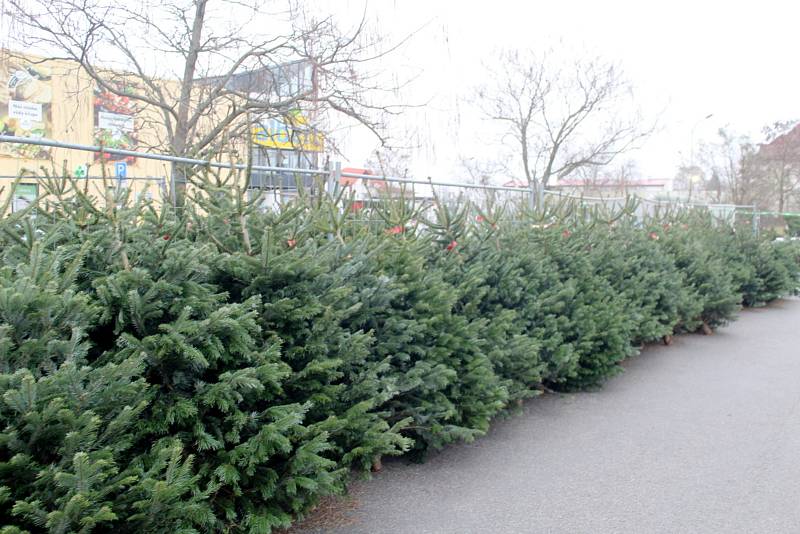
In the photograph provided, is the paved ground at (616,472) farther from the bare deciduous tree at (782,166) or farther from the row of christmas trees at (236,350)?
the bare deciduous tree at (782,166)

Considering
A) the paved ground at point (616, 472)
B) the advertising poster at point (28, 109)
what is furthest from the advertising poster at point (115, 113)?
the paved ground at point (616, 472)

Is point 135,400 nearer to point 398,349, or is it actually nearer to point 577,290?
point 398,349

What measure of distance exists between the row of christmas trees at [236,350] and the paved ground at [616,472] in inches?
11.9

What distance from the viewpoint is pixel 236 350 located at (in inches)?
119

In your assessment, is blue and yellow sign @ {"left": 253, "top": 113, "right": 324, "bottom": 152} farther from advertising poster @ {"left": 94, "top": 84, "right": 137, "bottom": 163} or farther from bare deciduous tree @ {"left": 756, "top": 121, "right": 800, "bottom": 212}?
bare deciduous tree @ {"left": 756, "top": 121, "right": 800, "bottom": 212}

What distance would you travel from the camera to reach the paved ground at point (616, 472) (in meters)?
3.91

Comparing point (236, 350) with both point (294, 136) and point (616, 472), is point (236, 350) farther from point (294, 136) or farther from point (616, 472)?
point (294, 136)

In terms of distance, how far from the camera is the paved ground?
3908mm

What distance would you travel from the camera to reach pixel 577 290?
264 inches

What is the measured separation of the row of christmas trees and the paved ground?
0.30 m

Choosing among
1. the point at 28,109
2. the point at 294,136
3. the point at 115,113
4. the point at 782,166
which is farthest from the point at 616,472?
the point at 782,166

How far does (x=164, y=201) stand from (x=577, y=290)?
4082 mm

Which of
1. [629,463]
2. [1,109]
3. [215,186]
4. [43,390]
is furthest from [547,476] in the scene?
[1,109]

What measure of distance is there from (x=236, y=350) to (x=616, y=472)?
283 centimetres
